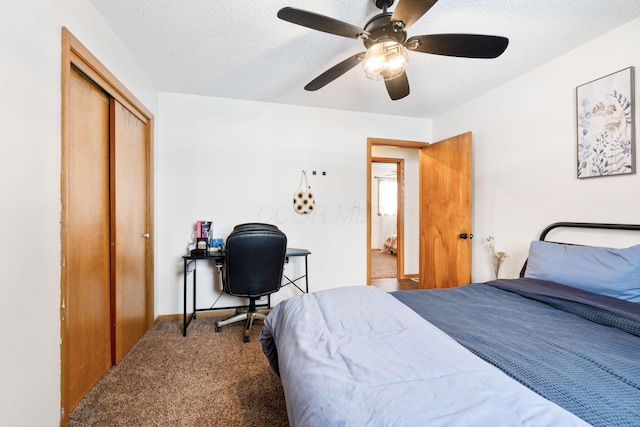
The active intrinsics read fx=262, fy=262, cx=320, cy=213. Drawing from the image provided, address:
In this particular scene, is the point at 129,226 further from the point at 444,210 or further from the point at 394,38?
the point at 444,210

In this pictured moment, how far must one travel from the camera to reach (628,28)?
178 cm

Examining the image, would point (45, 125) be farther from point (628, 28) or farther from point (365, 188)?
point (628, 28)

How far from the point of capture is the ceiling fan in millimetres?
1300

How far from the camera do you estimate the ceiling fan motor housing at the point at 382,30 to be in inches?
56.9

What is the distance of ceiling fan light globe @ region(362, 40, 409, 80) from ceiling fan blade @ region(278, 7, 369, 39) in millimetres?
120

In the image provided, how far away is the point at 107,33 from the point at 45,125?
3.28 ft

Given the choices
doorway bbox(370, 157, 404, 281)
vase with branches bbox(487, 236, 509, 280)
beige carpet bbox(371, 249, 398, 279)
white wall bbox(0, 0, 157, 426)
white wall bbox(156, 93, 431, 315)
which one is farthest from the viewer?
doorway bbox(370, 157, 404, 281)

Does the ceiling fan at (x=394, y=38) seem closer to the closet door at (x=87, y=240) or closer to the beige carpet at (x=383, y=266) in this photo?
the closet door at (x=87, y=240)

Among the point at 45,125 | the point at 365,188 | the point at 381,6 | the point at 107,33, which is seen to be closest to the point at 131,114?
the point at 107,33

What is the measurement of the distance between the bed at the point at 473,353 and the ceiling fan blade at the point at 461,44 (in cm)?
144

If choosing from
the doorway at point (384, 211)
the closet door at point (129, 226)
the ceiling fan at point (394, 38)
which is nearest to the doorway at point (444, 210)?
the ceiling fan at point (394, 38)

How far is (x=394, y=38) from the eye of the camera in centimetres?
151

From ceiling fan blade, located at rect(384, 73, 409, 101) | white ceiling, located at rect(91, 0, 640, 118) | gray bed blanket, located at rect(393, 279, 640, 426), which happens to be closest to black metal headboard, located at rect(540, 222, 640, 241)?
gray bed blanket, located at rect(393, 279, 640, 426)

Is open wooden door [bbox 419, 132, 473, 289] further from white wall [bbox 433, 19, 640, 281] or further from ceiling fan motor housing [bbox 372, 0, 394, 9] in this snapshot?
ceiling fan motor housing [bbox 372, 0, 394, 9]
